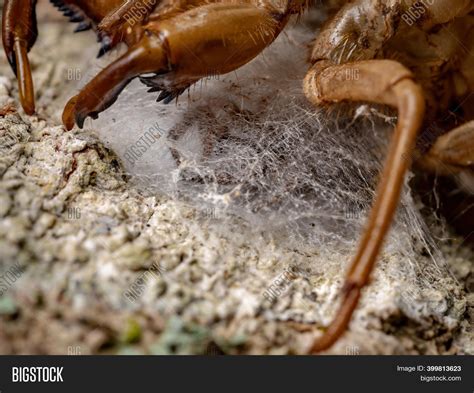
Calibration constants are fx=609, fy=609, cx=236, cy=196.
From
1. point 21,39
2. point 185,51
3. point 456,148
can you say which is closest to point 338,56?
point 456,148

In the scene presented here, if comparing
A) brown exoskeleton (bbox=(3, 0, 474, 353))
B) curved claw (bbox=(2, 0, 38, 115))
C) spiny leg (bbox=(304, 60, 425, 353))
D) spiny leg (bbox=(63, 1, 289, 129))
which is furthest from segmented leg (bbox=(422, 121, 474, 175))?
curved claw (bbox=(2, 0, 38, 115))

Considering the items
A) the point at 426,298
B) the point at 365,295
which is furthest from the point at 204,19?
the point at 426,298

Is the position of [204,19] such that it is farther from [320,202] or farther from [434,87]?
[434,87]

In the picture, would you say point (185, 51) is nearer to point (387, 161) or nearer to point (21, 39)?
point (387, 161)

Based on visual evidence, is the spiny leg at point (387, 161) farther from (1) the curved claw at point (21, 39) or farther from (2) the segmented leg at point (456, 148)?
(1) the curved claw at point (21, 39)

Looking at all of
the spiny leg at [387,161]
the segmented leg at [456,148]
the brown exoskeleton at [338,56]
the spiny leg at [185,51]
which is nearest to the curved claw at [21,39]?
the brown exoskeleton at [338,56]

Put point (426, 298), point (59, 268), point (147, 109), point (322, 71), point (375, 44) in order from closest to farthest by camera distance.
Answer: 1. point (59, 268)
2. point (426, 298)
3. point (322, 71)
4. point (375, 44)
5. point (147, 109)
